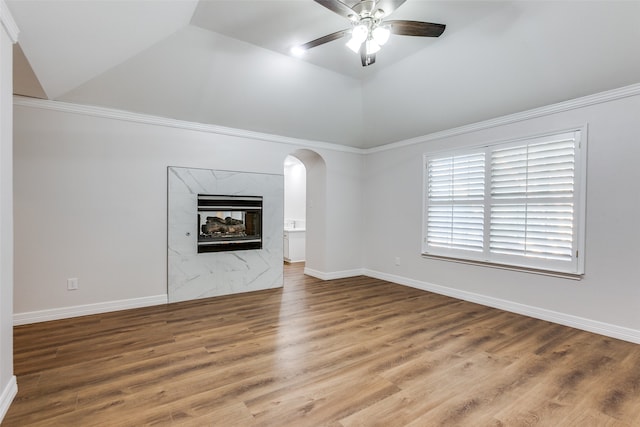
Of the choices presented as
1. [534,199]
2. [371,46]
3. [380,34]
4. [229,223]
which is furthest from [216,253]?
[534,199]

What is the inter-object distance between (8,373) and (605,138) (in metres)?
5.50

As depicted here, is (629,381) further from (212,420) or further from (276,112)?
(276,112)

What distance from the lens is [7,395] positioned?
76.5 inches

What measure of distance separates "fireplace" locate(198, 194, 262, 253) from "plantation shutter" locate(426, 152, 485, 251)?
9.13ft

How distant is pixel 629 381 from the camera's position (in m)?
2.35

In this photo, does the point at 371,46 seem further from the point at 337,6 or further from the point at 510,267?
the point at 510,267

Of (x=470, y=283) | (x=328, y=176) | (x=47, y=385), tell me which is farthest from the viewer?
(x=328, y=176)

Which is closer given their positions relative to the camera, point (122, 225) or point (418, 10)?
point (418, 10)

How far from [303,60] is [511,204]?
318 cm

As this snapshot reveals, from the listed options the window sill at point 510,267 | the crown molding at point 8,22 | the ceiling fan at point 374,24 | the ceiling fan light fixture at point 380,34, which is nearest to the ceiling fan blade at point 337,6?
the ceiling fan at point 374,24

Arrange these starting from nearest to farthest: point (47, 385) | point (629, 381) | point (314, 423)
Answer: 1. point (314, 423)
2. point (47, 385)
3. point (629, 381)

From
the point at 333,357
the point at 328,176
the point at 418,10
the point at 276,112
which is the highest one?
the point at 418,10

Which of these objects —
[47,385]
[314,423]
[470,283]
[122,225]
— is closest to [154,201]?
[122,225]

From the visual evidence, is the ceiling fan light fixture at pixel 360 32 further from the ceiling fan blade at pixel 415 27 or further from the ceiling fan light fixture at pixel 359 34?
the ceiling fan blade at pixel 415 27
